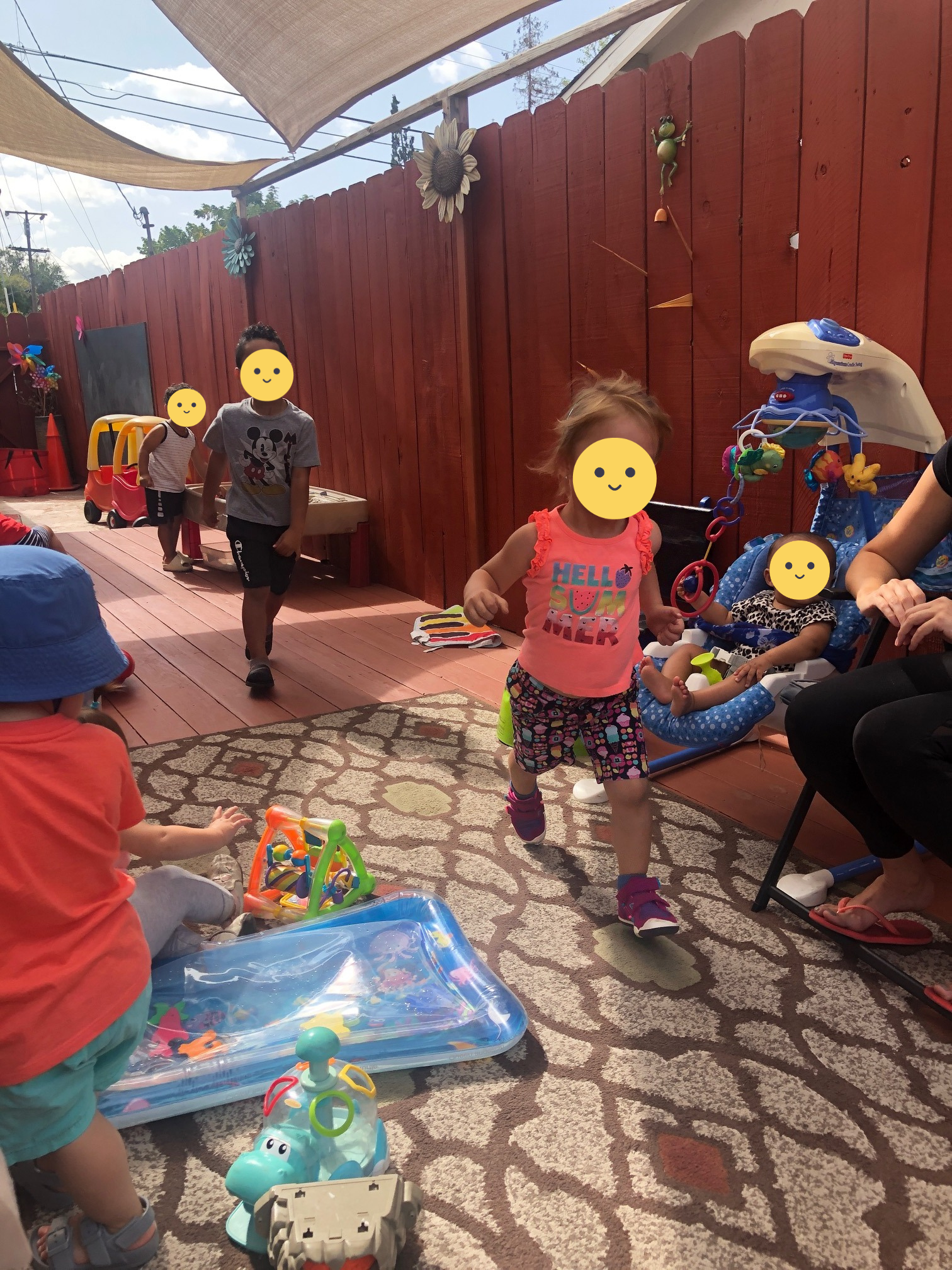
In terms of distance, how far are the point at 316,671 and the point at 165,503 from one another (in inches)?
107

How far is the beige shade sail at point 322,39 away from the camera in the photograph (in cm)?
371

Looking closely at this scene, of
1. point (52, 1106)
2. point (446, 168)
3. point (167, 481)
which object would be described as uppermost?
point (446, 168)

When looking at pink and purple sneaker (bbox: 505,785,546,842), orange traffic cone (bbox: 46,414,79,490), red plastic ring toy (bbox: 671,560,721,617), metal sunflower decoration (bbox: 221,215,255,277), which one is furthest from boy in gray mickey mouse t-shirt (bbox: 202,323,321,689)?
orange traffic cone (bbox: 46,414,79,490)

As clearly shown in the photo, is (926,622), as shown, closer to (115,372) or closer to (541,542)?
(541,542)

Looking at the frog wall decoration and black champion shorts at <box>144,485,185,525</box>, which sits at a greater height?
the frog wall decoration

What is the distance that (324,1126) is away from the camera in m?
1.31

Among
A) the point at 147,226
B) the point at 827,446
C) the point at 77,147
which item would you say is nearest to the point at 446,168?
the point at 77,147

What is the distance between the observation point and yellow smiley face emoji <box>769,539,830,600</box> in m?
2.44

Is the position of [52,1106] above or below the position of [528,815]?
above

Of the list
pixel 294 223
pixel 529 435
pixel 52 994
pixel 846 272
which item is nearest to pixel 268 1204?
pixel 52 994

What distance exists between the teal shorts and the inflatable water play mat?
0.31 metres

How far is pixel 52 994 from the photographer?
1.18 meters

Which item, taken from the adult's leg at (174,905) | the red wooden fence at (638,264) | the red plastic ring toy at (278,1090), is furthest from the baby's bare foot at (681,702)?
the red plastic ring toy at (278,1090)

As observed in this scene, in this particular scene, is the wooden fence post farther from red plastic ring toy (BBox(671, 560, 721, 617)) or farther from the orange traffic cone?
the orange traffic cone
